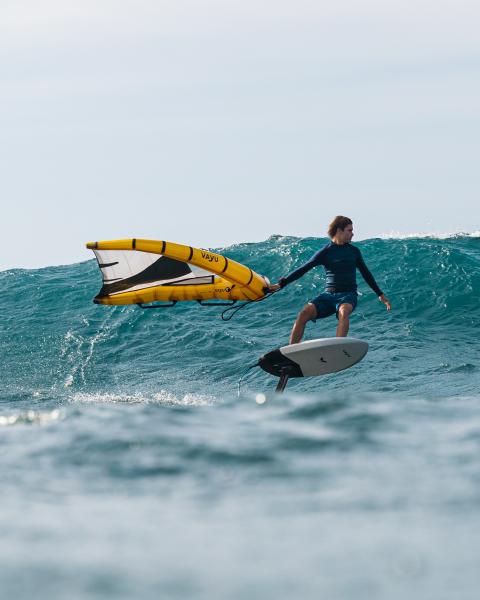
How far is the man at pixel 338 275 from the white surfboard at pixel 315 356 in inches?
9.6

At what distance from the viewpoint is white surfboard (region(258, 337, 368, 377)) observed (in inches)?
441

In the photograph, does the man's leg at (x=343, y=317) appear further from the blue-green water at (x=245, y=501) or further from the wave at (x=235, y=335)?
the wave at (x=235, y=335)

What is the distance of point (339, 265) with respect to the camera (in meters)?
11.6

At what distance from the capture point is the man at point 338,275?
37.6ft

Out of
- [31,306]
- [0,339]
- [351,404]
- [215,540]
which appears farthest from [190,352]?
[215,540]

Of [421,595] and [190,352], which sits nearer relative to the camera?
[421,595]

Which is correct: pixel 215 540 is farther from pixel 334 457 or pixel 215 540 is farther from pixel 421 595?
pixel 334 457

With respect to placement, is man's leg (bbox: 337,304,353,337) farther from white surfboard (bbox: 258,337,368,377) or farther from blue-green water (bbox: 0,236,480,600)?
blue-green water (bbox: 0,236,480,600)

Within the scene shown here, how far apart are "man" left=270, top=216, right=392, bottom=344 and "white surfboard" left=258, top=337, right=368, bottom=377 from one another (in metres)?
0.24

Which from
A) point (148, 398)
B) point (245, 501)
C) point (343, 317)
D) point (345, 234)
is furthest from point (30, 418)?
point (148, 398)

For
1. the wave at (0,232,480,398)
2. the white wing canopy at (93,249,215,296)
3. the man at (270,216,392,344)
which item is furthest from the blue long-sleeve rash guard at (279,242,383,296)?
the wave at (0,232,480,398)

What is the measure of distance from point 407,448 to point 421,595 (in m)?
2.35

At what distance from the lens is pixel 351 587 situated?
4.49 meters

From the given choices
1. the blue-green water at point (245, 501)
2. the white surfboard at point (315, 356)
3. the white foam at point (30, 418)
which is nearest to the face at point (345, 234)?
the white surfboard at point (315, 356)
